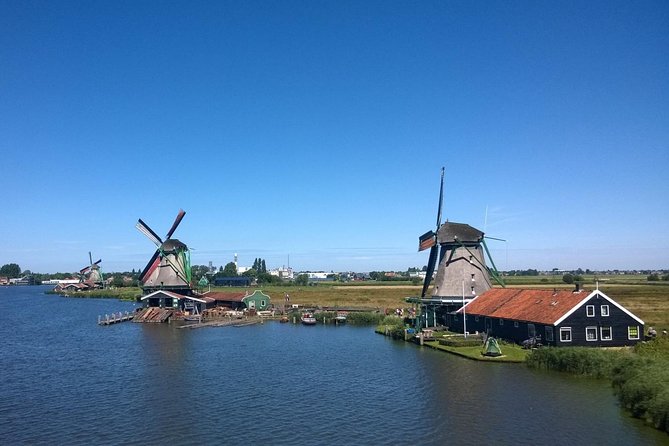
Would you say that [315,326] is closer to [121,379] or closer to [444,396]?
[121,379]

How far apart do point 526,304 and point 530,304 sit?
0.48 m

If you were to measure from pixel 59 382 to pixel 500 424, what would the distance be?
2909 cm

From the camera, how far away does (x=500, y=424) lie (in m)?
26.3

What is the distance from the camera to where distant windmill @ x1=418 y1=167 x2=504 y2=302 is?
190ft

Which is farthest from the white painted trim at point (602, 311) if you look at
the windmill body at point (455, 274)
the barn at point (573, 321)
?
the windmill body at point (455, 274)

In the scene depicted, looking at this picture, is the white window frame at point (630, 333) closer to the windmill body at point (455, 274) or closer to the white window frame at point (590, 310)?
the white window frame at point (590, 310)

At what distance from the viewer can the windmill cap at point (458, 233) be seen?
58875 millimetres

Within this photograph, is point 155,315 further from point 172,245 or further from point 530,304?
point 530,304

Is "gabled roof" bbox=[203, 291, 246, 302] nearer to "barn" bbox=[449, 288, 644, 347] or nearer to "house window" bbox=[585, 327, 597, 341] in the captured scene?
"barn" bbox=[449, 288, 644, 347]

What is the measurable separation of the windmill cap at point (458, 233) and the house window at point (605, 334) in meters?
19.3

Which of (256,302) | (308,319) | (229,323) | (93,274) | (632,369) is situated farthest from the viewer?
(93,274)

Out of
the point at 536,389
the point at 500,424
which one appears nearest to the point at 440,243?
the point at 536,389

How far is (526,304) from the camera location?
47.1 meters

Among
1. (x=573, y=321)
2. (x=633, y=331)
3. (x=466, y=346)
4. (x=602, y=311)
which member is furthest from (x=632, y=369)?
(x=466, y=346)
